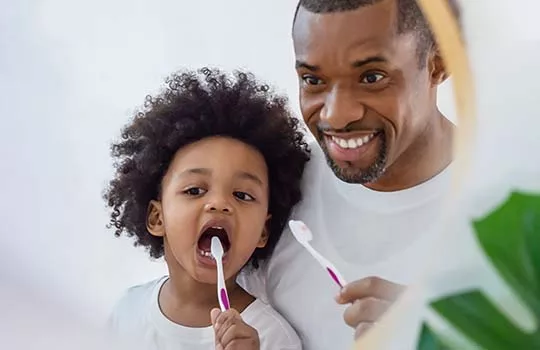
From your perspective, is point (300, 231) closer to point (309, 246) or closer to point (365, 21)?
point (309, 246)

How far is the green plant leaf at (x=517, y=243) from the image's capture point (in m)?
0.68

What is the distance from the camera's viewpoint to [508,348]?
678 millimetres

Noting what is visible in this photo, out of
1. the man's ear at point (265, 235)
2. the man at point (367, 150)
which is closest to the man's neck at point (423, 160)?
the man at point (367, 150)

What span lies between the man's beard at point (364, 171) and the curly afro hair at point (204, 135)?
0.03 metres

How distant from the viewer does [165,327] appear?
31.1 inches

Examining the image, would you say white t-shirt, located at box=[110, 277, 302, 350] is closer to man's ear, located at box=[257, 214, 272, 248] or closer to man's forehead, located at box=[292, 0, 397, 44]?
man's ear, located at box=[257, 214, 272, 248]

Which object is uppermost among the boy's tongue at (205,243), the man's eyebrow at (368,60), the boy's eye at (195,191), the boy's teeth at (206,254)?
the man's eyebrow at (368,60)

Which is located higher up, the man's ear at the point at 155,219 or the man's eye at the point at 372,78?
the man's eye at the point at 372,78

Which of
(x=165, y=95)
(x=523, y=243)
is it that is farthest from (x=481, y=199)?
(x=165, y=95)

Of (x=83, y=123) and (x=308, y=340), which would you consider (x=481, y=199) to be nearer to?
(x=308, y=340)

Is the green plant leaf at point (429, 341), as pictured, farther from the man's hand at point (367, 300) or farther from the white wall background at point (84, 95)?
the white wall background at point (84, 95)

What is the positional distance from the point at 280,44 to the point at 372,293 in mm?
246

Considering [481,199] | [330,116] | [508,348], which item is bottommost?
[508,348]

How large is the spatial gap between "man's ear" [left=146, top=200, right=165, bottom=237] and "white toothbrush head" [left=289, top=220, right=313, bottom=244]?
12 cm
